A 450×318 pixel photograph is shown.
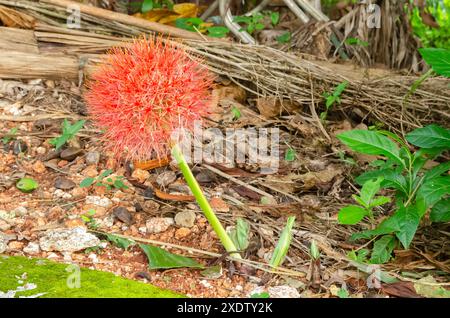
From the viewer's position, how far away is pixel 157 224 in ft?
7.90

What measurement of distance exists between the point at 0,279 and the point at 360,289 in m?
1.11

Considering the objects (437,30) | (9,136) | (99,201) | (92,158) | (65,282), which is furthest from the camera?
(437,30)

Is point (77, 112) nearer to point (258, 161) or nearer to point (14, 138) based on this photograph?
point (14, 138)

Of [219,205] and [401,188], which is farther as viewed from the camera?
[219,205]

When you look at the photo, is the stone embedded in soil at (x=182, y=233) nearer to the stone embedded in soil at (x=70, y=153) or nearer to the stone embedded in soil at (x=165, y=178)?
the stone embedded in soil at (x=165, y=178)

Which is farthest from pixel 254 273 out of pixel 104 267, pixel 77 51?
pixel 77 51

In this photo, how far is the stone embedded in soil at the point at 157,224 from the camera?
2395mm

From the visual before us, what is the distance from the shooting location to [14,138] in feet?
9.62

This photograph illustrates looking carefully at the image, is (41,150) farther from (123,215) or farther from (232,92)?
(232,92)

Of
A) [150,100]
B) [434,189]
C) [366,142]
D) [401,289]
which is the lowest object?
[401,289]

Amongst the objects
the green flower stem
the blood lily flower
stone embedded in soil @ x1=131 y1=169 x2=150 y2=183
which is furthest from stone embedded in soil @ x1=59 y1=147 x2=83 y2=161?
the green flower stem

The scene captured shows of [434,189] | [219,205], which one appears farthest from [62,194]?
[434,189]

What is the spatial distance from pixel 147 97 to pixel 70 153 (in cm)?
96

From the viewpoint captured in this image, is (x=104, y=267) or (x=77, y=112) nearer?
(x=104, y=267)
